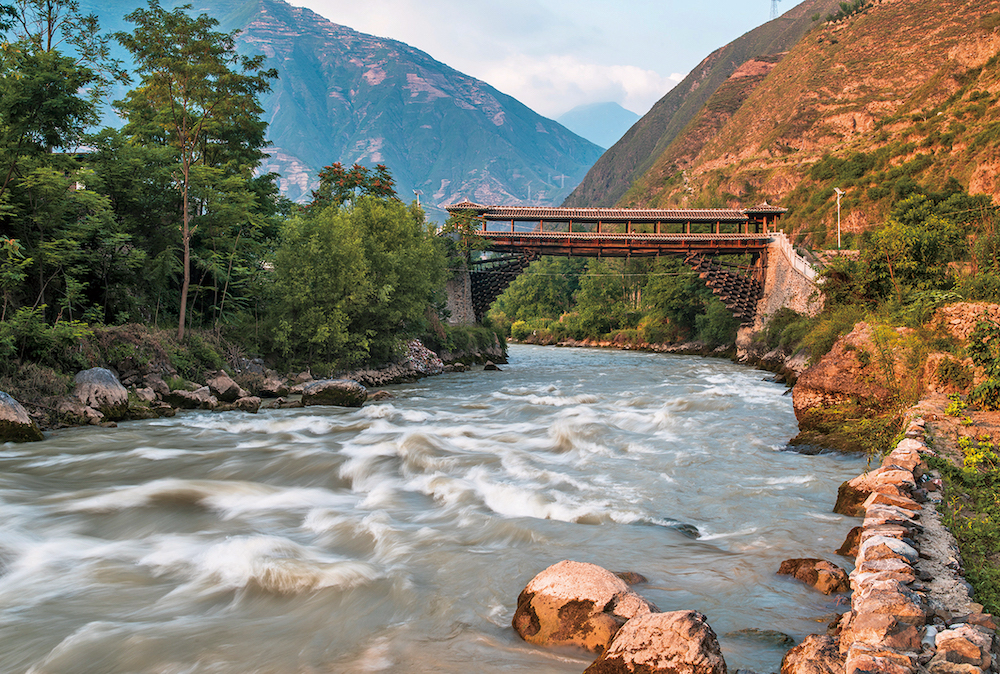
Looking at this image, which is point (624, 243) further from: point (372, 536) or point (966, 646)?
point (966, 646)

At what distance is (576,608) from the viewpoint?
5711mm

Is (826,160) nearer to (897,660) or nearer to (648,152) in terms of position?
(897,660)

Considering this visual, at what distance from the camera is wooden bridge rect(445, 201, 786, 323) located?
5053 centimetres

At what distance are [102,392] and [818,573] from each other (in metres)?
17.3

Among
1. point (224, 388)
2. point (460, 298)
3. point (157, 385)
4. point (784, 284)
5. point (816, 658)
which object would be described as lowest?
point (224, 388)

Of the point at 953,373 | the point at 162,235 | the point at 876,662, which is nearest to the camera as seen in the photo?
the point at 876,662

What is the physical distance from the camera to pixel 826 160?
71562 millimetres

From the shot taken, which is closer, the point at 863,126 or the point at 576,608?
the point at 576,608

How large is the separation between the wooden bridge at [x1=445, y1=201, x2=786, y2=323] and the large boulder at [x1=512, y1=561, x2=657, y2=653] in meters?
44.5

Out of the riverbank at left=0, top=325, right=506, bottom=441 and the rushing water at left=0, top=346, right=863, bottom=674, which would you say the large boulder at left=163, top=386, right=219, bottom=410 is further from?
the rushing water at left=0, top=346, right=863, bottom=674

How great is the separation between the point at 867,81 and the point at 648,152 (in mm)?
99840

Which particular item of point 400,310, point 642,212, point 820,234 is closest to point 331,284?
point 400,310

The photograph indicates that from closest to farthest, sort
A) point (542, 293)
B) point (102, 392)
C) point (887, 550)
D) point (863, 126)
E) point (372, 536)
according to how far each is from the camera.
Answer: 1. point (887, 550)
2. point (372, 536)
3. point (102, 392)
4. point (863, 126)
5. point (542, 293)

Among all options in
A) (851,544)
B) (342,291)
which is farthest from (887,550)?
(342,291)
